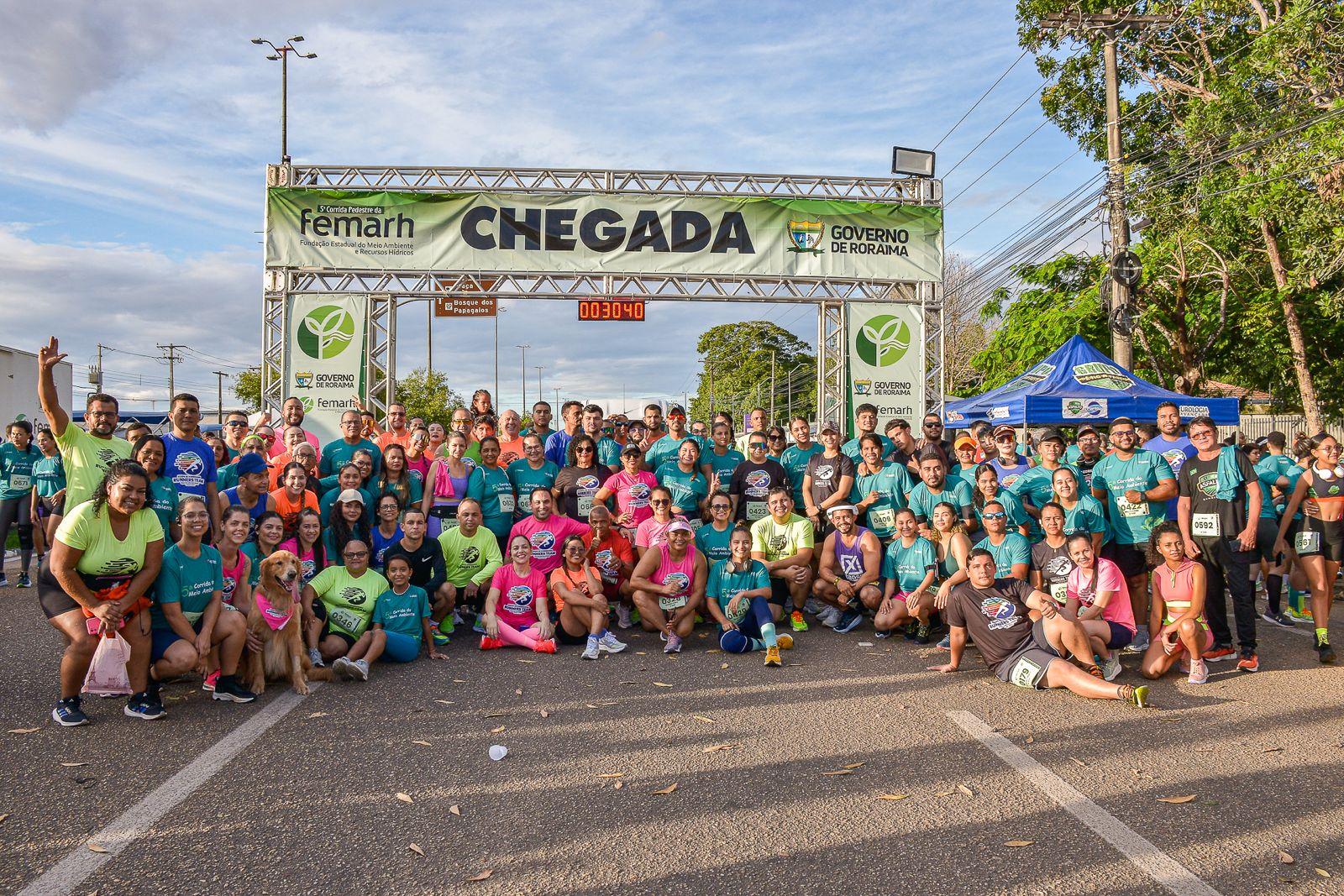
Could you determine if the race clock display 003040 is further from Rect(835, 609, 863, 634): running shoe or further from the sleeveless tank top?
Rect(835, 609, 863, 634): running shoe

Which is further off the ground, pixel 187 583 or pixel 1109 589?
pixel 187 583

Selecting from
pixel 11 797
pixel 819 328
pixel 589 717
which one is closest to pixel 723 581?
pixel 589 717

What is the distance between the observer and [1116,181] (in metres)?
14.9

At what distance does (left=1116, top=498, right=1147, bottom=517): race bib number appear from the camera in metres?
7.05

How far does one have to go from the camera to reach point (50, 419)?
17.6 ft

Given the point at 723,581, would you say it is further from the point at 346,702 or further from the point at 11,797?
the point at 11,797

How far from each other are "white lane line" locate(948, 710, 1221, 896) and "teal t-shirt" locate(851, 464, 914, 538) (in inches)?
132

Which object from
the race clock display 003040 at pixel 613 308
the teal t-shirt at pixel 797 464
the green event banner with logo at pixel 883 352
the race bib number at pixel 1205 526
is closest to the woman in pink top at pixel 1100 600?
the race bib number at pixel 1205 526

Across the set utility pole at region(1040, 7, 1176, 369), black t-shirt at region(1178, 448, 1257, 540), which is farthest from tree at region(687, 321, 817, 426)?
black t-shirt at region(1178, 448, 1257, 540)

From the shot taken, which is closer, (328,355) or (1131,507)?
(1131,507)

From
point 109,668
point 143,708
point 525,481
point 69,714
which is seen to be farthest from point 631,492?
point 69,714

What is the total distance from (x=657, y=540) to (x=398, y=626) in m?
2.27

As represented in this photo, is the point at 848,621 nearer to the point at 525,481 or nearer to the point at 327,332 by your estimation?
the point at 525,481

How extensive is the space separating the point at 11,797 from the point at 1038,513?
724 centimetres
